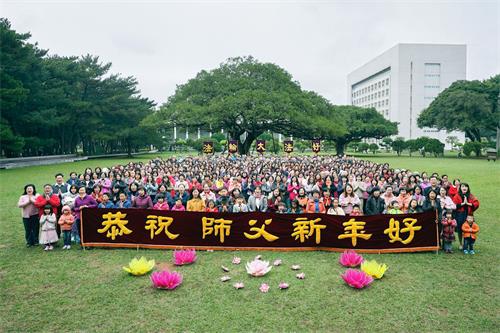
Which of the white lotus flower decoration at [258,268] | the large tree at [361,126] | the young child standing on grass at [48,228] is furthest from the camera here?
the large tree at [361,126]

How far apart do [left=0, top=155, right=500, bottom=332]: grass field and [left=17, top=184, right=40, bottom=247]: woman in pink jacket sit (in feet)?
1.46

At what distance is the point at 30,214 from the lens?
7078mm

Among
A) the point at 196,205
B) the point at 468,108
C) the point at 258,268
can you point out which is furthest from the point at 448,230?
the point at 468,108

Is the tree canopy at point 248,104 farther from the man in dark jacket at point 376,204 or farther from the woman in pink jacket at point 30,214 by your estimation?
the woman in pink jacket at point 30,214

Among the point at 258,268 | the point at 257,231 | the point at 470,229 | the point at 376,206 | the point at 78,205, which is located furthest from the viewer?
the point at 376,206

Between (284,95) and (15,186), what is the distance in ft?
64.5

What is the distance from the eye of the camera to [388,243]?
667 cm

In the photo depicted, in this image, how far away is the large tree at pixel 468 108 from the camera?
3950 cm

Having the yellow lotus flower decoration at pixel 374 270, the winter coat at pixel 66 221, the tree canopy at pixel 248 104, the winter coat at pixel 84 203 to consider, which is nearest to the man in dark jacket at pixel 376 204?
the yellow lotus flower decoration at pixel 374 270

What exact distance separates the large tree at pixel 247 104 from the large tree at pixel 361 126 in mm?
13122

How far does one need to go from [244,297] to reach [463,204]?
5370 millimetres

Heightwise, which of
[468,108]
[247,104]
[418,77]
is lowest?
[247,104]

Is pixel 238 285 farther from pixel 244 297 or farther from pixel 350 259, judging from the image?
pixel 350 259

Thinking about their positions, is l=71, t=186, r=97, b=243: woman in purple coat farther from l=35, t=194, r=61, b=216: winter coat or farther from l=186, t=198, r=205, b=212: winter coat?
l=186, t=198, r=205, b=212: winter coat
